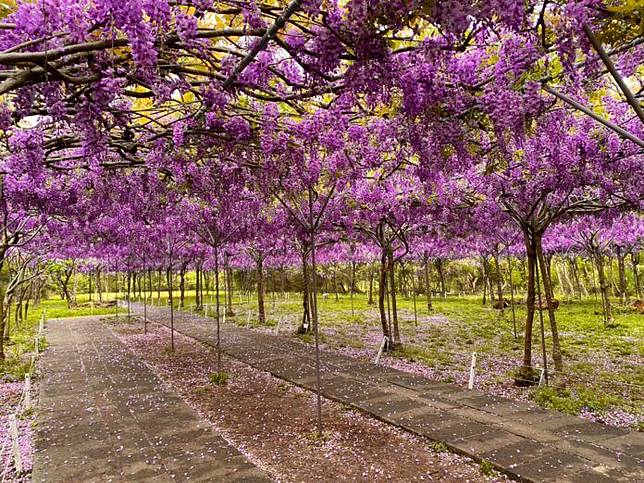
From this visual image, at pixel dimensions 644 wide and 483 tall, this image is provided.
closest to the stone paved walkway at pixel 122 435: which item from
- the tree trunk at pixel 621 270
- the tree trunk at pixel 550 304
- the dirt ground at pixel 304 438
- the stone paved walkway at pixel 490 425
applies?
the dirt ground at pixel 304 438

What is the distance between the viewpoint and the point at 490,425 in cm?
596

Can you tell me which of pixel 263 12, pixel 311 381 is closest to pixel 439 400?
pixel 311 381

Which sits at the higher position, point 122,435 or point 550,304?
point 550,304

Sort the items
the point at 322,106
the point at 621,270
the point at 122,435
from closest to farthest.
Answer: the point at 322,106, the point at 122,435, the point at 621,270

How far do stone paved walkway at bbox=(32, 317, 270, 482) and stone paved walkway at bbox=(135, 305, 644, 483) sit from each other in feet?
7.36

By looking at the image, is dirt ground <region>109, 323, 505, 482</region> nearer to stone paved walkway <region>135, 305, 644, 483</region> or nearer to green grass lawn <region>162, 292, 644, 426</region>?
stone paved walkway <region>135, 305, 644, 483</region>

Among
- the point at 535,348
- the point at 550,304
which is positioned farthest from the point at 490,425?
the point at 535,348

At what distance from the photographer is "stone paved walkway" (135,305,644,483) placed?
4695 mm

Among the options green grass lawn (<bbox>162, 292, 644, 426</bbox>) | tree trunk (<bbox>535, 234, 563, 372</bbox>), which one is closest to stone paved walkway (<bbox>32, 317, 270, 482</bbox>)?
green grass lawn (<bbox>162, 292, 644, 426</bbox>)

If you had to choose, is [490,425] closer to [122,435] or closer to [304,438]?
[304,438]

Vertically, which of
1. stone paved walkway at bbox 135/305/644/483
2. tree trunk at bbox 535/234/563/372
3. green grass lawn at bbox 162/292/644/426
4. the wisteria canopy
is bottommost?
green grass lawn at bbox 162/292/644/426

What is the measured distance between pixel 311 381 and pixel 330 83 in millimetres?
6100

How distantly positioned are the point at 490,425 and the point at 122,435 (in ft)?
15.4

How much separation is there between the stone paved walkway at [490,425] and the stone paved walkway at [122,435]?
7.36ft
